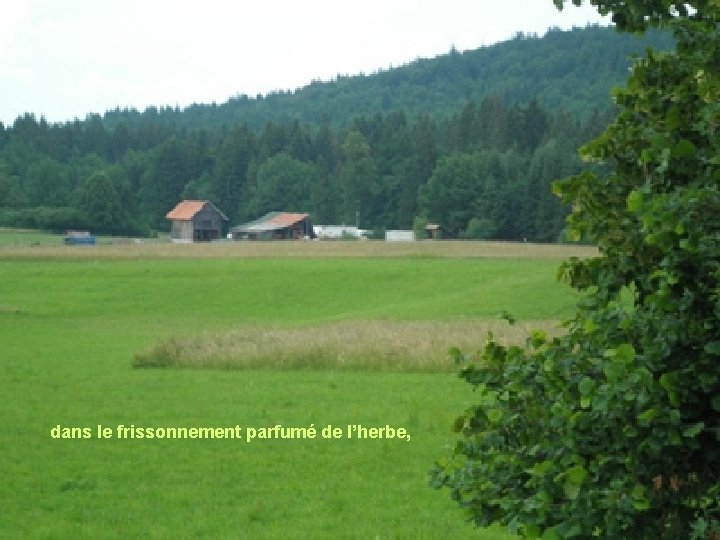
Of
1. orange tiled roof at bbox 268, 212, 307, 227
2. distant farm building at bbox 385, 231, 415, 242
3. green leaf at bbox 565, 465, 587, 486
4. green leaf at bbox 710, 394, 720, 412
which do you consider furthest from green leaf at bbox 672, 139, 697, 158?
distant farm building at bbox 385, 231, 415, 242

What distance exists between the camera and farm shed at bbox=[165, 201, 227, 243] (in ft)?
441

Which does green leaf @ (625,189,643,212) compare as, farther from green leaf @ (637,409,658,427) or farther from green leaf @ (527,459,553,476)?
green leaf @ (527,459,553,476)

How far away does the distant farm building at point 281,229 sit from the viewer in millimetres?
135250

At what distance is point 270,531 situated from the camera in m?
12.3

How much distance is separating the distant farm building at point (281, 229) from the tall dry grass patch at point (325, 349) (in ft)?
332

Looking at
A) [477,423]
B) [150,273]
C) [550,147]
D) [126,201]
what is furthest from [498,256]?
[126,201]

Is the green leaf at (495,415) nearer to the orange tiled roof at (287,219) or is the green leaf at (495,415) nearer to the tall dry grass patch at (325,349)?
the tall dry grass patch at (325,349)

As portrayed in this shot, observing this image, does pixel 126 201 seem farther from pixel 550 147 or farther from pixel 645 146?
pixel 645 146

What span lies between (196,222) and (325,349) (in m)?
107

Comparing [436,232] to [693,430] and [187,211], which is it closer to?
[187,211]

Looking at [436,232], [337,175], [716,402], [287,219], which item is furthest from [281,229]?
[716,402]

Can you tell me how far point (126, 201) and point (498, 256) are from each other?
8516 centimetres

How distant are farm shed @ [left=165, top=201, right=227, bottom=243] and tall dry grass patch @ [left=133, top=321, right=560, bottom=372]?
4042 inches

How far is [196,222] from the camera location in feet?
442
